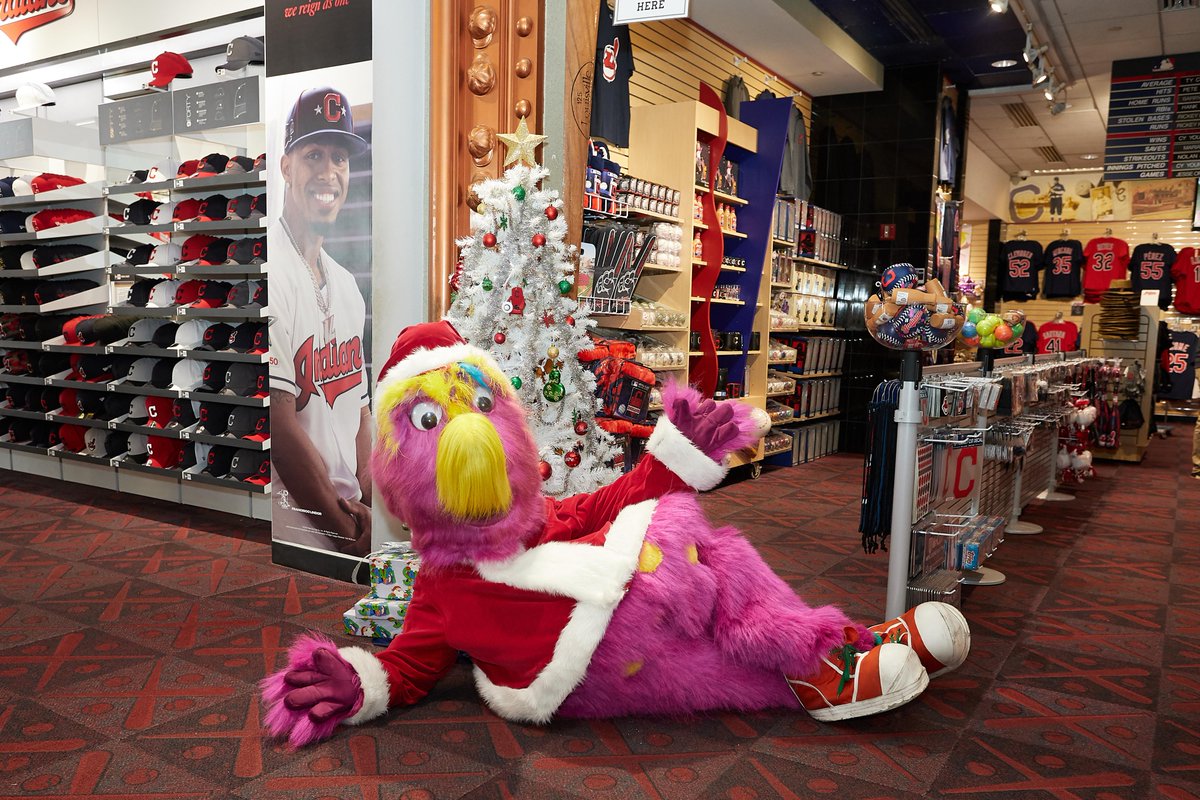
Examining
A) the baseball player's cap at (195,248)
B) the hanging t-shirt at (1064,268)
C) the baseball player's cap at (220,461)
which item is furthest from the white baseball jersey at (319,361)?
the hanging t-shirt at (1064,268)

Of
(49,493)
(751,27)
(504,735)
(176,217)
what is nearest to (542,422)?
(504,735)

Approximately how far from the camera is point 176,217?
15.6 feet

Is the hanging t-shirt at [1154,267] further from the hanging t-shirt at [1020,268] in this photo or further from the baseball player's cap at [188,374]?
the baseball player's cap at [188,374]

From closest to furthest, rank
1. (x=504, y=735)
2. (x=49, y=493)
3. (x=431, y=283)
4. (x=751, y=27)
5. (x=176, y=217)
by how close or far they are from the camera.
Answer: (x=504, y=735), (x=431, y=283), (x=176, y=217), (x=49, y=493), (x=751, y=27)

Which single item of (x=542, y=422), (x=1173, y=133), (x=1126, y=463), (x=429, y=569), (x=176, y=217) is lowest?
(x=1126, y=463)

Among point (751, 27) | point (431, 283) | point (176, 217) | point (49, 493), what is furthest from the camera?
point (751, 27)

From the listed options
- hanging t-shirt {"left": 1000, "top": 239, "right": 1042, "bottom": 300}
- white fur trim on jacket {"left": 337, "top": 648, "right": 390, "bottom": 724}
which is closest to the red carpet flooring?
white fur trim on jacket {"left": 337, "top": 648, "right": 390, "bottom": 724}

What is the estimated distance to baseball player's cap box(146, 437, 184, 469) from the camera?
16.3 ft

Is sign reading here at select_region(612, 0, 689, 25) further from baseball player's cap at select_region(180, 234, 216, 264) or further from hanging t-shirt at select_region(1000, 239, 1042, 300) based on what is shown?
hanging t-shirt at select_region(1000, 239, 1042, 300)

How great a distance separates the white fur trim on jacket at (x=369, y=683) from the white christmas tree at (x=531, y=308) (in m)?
1.07

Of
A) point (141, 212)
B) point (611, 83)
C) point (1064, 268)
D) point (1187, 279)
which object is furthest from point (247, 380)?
point (1187, 279)

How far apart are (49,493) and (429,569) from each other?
4389 millimetres

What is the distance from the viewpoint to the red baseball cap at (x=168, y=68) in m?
4.91

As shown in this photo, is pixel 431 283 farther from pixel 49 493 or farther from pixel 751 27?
pixel 751 27
